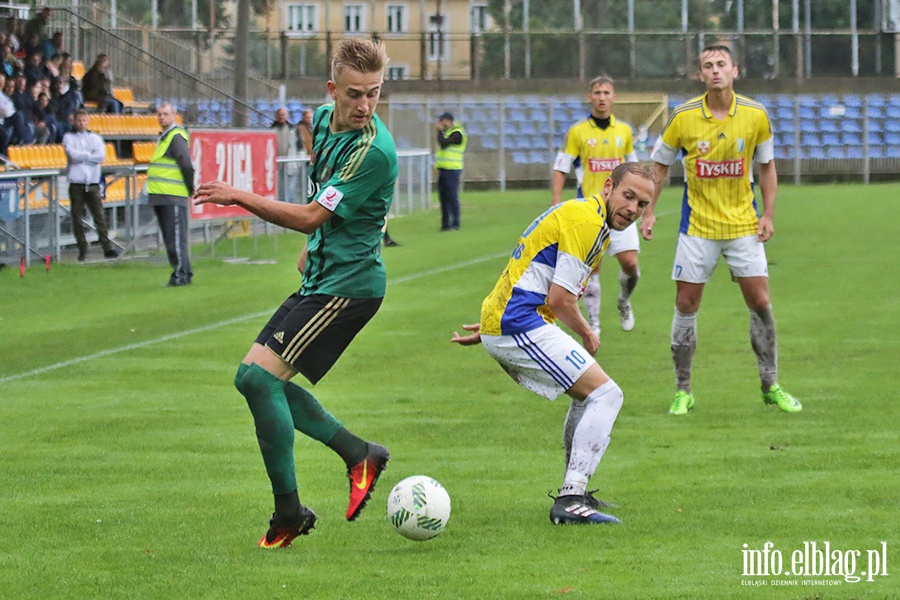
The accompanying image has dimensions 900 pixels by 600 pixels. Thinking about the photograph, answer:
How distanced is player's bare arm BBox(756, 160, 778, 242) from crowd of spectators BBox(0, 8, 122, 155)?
13965 mm

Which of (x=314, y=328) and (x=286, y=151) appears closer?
(x=314, y=328)

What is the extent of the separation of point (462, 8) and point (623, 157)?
53.5 metres

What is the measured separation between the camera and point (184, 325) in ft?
46.9

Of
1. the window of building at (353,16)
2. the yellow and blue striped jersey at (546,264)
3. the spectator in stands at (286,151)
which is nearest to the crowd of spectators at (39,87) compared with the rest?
the spectator in stands at (286,151)

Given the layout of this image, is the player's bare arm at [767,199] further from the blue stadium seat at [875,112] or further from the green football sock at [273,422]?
the blue stadium seat at [875,112]

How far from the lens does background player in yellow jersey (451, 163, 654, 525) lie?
648 cm

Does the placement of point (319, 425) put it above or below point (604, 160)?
below

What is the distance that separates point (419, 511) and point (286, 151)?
2167 cm

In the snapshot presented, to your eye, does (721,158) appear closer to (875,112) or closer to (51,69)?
(51,69)

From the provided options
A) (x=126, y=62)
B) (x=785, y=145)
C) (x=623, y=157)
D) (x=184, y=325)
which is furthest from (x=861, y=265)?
(x=785, y=145)

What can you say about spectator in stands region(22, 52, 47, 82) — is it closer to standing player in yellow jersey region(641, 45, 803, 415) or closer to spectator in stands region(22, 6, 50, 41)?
spectator in stands region(22, 6, 50, 41)

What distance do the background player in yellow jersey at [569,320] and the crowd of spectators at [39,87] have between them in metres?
15.8

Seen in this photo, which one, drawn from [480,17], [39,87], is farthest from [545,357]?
[480,17]

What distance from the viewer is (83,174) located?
67.6ft
